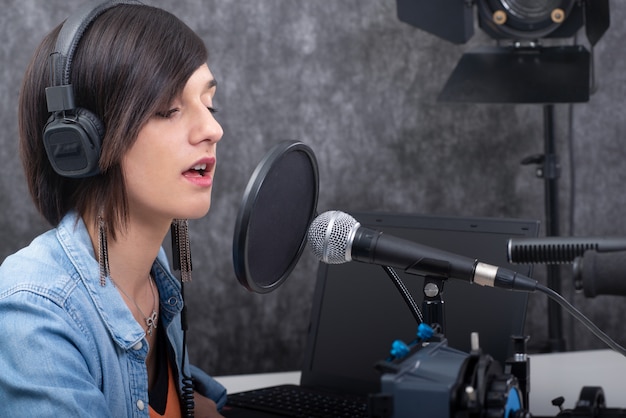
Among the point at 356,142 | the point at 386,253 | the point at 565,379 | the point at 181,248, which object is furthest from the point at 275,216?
the point at 356,142

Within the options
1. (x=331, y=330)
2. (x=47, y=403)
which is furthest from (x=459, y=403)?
(x=331, y=330)

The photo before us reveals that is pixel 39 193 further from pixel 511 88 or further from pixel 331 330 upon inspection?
pixel 511 88

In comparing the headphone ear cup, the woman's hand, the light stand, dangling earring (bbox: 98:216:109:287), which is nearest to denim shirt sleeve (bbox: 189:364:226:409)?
the woman's hand

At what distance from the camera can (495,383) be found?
27.4 inches

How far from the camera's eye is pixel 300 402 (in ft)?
4.42

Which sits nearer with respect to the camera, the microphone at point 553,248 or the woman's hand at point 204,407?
the microphone at point 553,248

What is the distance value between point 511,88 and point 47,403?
103 centimetres

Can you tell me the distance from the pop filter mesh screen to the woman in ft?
0.56

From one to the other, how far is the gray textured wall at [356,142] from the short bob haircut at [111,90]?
2.17ft

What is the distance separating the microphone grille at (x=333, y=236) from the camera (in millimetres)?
878

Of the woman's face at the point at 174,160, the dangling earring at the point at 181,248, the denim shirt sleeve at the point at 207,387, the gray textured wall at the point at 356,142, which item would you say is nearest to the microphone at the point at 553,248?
the woman's face at the point at 174,160

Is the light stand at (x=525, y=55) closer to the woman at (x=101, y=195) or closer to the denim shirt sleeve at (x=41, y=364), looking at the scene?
the woman at (x=101, y=195)

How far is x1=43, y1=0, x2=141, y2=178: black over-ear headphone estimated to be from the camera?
0.99 meters

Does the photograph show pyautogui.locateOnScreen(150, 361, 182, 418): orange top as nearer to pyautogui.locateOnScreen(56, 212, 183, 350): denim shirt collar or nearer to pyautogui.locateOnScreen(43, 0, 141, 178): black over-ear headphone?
pyautogui.locateOnScreen(56, 212, 183, 350): denim shirt collar
